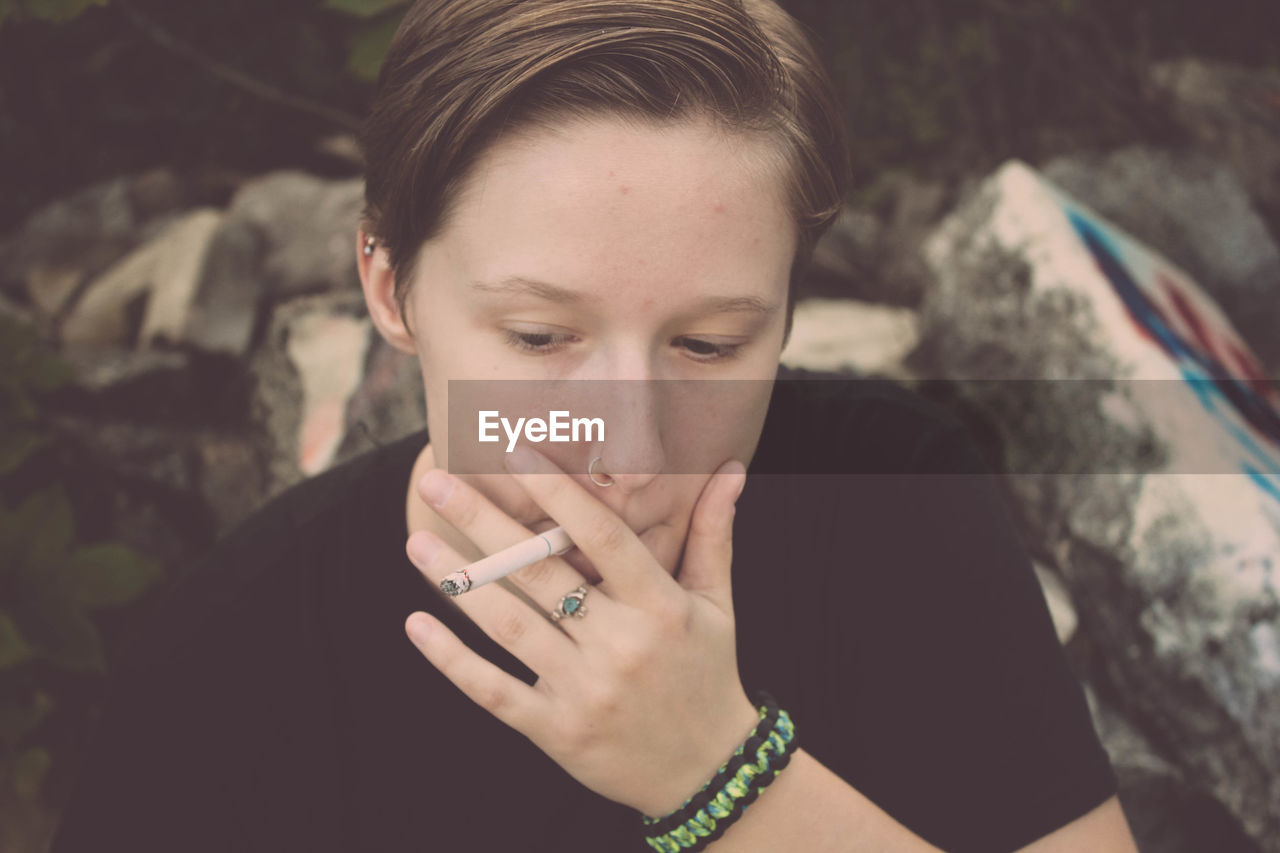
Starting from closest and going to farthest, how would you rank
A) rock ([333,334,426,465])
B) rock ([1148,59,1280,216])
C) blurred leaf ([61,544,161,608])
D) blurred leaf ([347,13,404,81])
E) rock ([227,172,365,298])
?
blurred leaf ([61,544,161,608]) < blurred leaf ([347,13,404,81]) < rock ([333,334,426,465]) < rock ([227,172,365,298]) < rock ([1148,59,1280,216])

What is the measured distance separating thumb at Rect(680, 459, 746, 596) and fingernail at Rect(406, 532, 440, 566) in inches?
14.2

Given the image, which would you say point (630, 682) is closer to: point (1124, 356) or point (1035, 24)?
point (1124, 356)

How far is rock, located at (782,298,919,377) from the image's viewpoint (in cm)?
321

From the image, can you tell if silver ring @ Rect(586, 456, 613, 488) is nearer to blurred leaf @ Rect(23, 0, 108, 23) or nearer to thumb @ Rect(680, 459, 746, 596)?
thumb @ Rect(680, 459, 746, 596)

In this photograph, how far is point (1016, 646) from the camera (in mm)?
1637

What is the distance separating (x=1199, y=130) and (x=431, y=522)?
3.58 meters

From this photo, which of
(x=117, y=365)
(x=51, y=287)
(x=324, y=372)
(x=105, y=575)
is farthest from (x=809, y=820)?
(x=51, y=287)

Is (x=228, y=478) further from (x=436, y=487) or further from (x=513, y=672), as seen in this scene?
(x=436, y=487)

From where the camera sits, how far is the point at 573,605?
124 cm

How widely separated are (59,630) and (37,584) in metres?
0.12

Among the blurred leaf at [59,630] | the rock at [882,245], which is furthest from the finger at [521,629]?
the rock at [882,245]

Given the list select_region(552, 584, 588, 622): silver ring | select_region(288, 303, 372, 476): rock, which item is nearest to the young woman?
select_region(552, 584, 588, 622): silver ring

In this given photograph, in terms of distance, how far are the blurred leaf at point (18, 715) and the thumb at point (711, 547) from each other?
1826 mm

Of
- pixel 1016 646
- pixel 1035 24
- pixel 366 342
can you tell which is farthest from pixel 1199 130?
pixel 366 342
